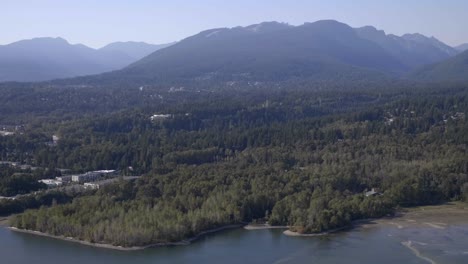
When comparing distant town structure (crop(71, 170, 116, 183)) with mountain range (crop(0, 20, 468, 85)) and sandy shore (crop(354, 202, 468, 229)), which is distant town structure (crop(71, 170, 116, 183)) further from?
mountain range (crop(0, 20, 468, 85))

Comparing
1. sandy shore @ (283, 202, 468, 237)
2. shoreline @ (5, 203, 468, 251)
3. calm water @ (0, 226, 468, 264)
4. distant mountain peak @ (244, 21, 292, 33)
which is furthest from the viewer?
distant mountain peak @ (244, 21, 292, 33)

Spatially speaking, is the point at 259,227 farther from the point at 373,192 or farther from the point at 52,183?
the point at 52,183

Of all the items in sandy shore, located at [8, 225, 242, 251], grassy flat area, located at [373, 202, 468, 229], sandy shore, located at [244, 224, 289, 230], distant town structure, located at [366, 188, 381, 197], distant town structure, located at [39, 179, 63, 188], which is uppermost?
distant town structure, located at [39, 179, 63, 188]

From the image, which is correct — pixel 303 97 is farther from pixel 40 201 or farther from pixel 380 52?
pixel 380 52

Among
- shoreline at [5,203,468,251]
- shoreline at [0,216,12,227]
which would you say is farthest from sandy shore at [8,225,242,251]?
shoreline at [0,216,12,227]

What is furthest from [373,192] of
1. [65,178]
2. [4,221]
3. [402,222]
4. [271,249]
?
[4,221]

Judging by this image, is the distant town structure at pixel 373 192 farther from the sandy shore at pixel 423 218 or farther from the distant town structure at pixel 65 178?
the distant town structure at pixel 65 178

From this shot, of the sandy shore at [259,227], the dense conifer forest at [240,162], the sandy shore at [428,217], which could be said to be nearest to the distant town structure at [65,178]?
the dense conifer forest at [240,162]
